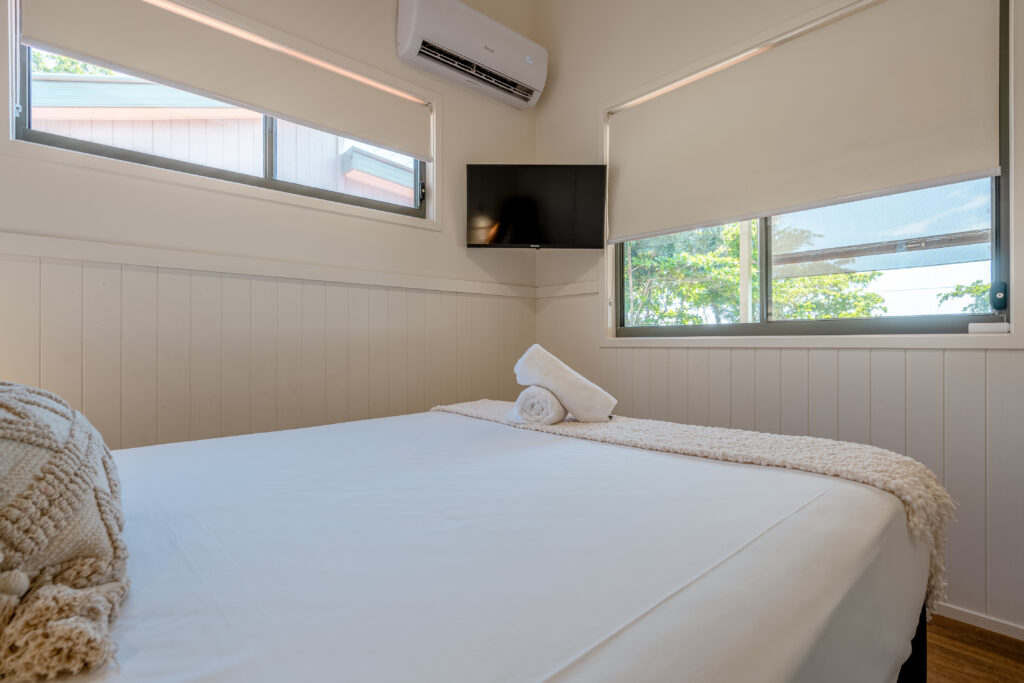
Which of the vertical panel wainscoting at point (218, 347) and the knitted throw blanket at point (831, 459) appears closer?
the knitted throw blanket at point (831, 459)

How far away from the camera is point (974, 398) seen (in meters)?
1.61

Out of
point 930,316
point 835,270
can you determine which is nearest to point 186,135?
point 835,270

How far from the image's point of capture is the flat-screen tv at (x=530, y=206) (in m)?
2.65

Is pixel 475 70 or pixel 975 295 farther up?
pixel 475 70

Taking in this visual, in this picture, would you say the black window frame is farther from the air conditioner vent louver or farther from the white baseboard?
the air conditioner vent louver

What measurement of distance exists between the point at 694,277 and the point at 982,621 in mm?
1650

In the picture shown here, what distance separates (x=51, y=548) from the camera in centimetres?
48

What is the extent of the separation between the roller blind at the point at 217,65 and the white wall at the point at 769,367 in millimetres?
1070

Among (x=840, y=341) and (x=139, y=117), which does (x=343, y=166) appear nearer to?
(x=139, y=117)

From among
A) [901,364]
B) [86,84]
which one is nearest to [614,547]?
[901,364]

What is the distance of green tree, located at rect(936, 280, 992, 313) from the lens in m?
1.66

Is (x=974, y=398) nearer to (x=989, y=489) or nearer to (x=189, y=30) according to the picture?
(x=989, y=489)

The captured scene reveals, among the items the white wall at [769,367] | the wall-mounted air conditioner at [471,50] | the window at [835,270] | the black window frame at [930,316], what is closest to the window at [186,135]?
the wall-mounted air conditioner at [471,50]

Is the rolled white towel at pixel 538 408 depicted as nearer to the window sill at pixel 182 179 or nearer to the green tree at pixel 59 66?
the window sill at pixel 182 179
